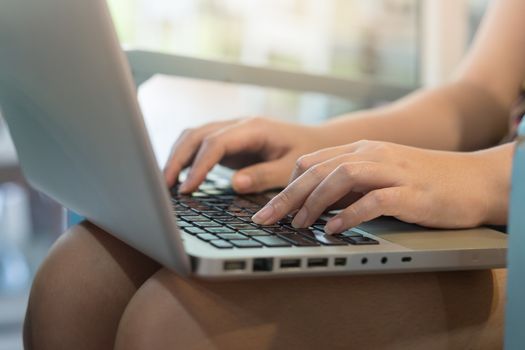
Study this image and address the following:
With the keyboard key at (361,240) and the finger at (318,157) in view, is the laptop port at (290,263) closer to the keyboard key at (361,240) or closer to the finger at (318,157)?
the keyboard key at (361,240)

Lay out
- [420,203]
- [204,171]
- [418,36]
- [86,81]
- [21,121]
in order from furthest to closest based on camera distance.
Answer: [418,36] < [204,171] < [21,121] < [420,203] < [86,81]

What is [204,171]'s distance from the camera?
0.81 m

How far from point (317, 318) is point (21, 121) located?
0.34 metres

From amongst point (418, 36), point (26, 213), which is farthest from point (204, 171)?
point (26, 213)

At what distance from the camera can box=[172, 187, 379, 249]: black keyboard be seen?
0.52 m

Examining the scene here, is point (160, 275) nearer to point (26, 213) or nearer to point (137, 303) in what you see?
point (137, 303)

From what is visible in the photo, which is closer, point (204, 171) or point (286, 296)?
point (286, 296)

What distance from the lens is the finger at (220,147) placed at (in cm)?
80

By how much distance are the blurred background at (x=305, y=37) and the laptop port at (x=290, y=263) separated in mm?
1121

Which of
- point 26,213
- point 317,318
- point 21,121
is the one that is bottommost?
point 26,213


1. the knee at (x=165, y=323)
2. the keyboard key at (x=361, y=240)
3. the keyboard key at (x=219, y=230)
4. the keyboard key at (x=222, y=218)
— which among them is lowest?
the knee at (x=165, y=323)

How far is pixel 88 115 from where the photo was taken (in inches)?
19.7

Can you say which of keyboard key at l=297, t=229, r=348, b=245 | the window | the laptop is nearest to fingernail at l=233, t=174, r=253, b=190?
the laptop

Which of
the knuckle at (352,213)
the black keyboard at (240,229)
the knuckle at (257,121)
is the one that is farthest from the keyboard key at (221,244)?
the knuckle at (257,121)
